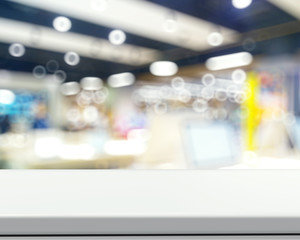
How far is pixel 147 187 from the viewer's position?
39 cm

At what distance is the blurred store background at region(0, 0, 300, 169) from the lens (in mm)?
1740

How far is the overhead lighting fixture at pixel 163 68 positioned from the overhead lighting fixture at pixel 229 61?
73 centimetres

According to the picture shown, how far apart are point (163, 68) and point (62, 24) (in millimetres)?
2830

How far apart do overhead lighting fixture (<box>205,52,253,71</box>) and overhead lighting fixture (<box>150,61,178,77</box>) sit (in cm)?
73

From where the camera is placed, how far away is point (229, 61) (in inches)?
248

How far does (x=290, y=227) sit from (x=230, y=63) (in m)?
6.34

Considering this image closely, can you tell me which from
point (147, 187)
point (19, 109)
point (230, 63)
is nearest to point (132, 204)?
point (147, 187)

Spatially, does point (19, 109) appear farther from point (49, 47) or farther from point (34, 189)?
point (34, 189)

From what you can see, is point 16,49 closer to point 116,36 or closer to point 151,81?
point 116,36

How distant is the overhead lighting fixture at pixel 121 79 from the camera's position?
8.11 m

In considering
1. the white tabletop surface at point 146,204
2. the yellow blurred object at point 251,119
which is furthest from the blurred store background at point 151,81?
the white tabletop surface at point 146,204

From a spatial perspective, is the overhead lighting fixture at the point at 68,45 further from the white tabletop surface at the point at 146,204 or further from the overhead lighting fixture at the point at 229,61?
the white tabletop surface at the point at 146,204

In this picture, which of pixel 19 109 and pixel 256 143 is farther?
pixel 19 109

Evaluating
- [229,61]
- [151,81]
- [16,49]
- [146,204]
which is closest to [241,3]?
[229,61]
